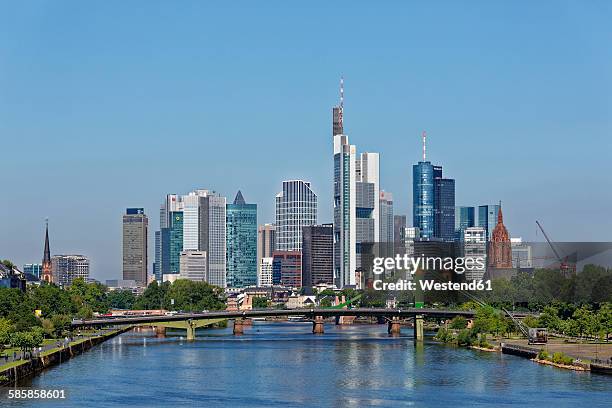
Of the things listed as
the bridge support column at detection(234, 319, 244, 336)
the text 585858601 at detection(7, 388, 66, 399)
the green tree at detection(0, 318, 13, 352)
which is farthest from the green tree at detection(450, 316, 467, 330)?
the text 585858601 at detection(7, 388, 66, 399)

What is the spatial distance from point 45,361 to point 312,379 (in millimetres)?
21535

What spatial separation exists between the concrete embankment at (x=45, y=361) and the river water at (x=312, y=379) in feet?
3.38

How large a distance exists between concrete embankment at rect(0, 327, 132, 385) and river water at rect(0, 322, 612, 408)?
1.03 meters

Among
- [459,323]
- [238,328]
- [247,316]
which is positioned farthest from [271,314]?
[459,323]

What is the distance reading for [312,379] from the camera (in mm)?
92188

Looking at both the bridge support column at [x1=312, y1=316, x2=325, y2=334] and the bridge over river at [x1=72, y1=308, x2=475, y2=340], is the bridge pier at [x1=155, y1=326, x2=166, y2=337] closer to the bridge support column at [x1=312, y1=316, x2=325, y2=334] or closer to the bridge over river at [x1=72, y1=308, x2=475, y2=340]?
the bridge over river at [x1=72, y1=308, x2=475, y2=340]

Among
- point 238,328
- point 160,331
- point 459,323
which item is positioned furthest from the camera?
point 238,328

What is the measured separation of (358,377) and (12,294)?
59.5m

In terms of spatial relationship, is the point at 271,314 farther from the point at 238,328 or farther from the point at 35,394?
the point at 35,394

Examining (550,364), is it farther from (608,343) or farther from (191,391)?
(191,391)

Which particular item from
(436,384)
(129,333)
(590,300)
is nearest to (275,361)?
(436,384)

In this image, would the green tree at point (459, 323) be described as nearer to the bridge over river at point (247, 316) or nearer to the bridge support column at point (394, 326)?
the bridge over river at point (247, 316)

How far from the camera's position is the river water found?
3088 inches

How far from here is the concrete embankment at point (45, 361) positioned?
84688 mm
